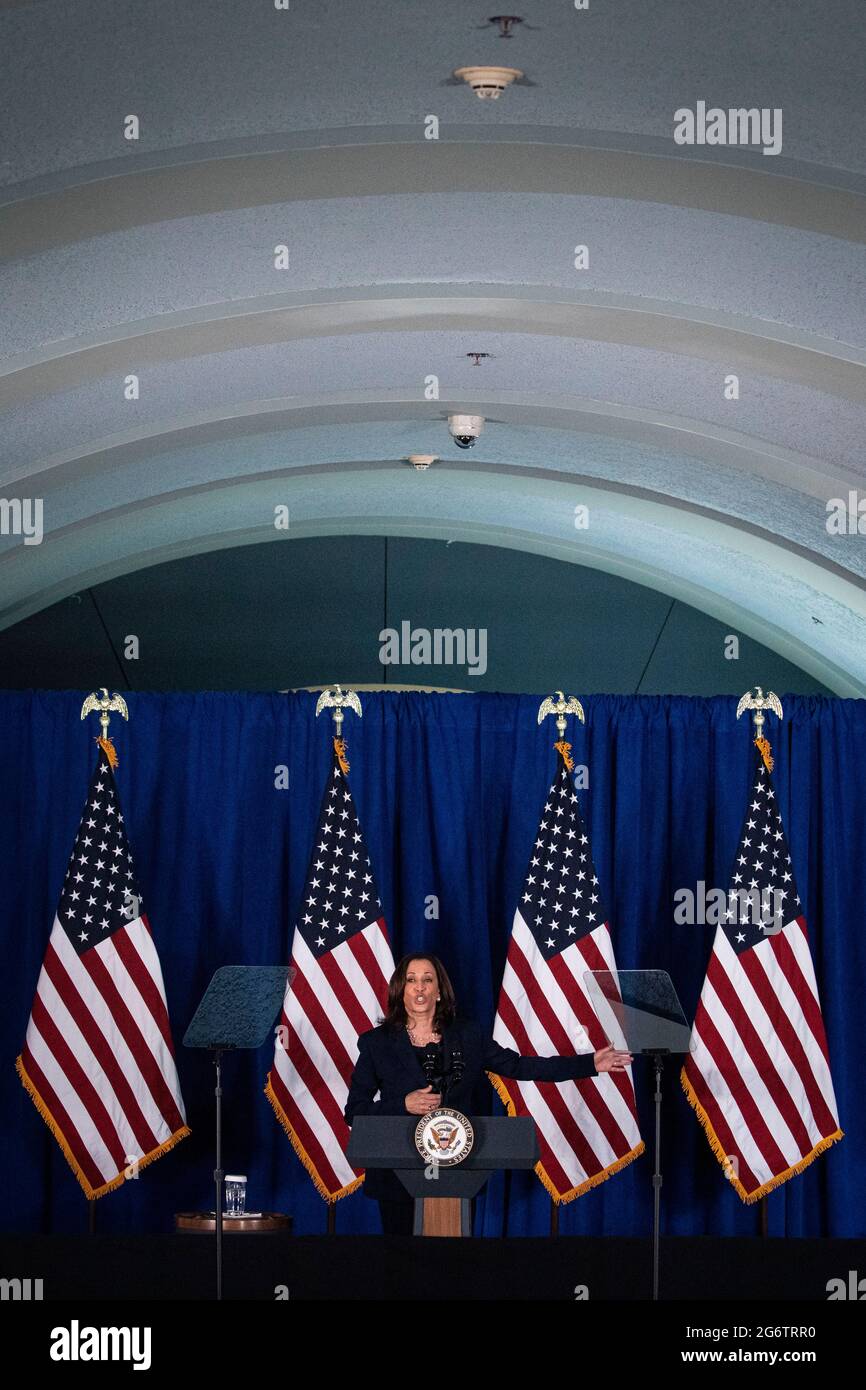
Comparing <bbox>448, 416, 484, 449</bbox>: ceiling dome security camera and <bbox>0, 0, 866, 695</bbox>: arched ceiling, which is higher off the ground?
<bbox>448, 416, 484, 449</bbox>: ceiling dome security camera

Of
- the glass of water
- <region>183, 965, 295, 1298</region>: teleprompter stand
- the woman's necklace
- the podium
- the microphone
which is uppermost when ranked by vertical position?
<region>183, 965, 295, 1298</region>: teleprompter stand

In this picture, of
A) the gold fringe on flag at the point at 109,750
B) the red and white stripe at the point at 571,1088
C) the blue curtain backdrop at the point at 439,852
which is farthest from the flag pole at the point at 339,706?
the red and white stripe at the point at 571,1088

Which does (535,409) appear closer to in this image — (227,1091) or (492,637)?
(492,637)

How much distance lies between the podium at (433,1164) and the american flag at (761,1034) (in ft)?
8.28

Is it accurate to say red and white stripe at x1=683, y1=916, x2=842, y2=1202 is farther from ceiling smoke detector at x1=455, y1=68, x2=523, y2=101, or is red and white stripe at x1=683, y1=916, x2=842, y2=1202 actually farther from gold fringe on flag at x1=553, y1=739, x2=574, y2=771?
ceiling smoke detector at x1=455, y1=68, x2=523, y2=101

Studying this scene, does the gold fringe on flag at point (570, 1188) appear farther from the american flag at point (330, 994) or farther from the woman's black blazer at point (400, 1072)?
the woman's black blazer at point (400, 1072)

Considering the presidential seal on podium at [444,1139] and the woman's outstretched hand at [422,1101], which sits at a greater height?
the woman's outstretched hand at [422,1101]

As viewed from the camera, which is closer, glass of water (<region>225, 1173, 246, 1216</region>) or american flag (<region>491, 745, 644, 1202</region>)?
glass of water (<region>225, 1173, 246, 1216</region>)

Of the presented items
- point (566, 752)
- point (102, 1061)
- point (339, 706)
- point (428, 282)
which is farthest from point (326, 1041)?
point (428, 282)

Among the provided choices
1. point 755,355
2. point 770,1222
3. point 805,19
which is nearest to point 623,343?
point 755,355

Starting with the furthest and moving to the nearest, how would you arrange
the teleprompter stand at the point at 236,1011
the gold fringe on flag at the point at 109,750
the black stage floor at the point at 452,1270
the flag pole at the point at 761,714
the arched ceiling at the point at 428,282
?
the flag pole at the point at 761,714 → the gold fringe on flag at the point at 109,750 → the teleprompter stand at the point at 236,1011 → the black stage floor at the point at 452,1270 → the arched ceiling at the point at 428,282

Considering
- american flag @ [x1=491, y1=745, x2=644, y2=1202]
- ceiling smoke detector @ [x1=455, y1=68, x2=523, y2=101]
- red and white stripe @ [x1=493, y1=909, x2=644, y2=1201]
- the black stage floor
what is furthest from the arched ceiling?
the black stage floor

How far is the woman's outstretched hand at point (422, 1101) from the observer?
6.18 metres

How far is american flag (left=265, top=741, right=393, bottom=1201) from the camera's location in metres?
8.16
